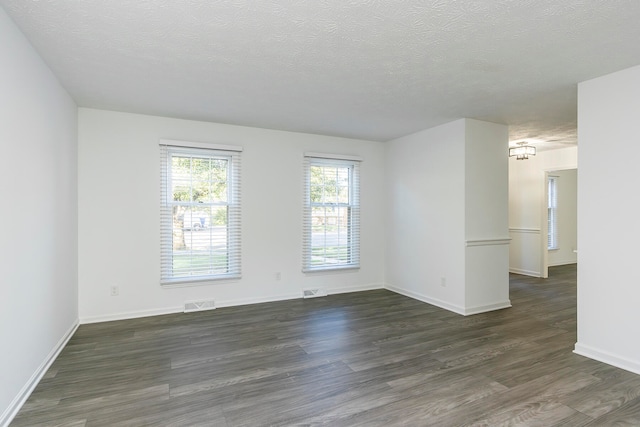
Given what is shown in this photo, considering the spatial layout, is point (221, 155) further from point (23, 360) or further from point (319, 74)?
point (23, 360)

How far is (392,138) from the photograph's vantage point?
5516mm

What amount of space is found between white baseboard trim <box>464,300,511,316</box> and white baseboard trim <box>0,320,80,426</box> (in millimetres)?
4302

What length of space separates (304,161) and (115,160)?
2.47 m

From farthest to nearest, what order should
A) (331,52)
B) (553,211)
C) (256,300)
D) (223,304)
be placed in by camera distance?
1. (553,211)
2. (256,300)
3. (223,304)
4. (331,52)

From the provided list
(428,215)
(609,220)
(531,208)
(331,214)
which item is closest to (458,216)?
(428,215)

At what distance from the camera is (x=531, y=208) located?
6.93 metres

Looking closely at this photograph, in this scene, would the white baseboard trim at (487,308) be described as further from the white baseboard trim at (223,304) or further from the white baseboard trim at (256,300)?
the white baseboard trim at (256,300)

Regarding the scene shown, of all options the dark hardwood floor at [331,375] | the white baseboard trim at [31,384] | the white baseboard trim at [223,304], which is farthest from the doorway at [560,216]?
the white baseboard trim at [31,384]

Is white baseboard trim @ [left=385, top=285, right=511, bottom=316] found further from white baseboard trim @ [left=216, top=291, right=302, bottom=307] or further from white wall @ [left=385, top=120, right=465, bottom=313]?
white baseboard trim @ [left=216, top=291, right=302, bottom=307]

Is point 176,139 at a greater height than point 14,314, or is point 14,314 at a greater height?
point 176,139

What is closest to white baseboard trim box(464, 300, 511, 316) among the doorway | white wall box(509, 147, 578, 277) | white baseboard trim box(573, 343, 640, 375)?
white baseboard trim box(573, 343, 640, 375)

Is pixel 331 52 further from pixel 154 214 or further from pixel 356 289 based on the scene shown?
pixel 356 289

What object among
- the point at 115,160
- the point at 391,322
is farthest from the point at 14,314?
the point at 391,322

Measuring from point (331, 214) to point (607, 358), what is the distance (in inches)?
142
